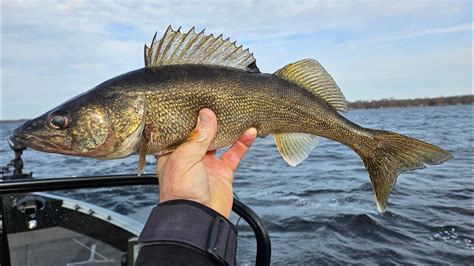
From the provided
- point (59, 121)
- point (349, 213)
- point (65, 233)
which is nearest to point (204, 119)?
point (59, 121)

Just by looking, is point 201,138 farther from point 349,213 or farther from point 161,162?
point 349,213

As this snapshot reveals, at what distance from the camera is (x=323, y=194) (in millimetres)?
12711

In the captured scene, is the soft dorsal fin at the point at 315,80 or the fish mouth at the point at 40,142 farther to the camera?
the soft dorsal fin at the point at 315,80

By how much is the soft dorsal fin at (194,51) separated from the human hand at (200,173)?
43 centimetres

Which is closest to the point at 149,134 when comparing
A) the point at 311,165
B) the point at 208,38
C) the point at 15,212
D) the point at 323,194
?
the point at 208,38

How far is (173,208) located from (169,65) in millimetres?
1185

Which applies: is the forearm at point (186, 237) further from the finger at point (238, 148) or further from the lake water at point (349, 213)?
the lake water at point (349, 213)

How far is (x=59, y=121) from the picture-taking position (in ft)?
8.95

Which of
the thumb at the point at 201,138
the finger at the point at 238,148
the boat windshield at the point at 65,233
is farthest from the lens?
the boat windshield at the point at 65,233

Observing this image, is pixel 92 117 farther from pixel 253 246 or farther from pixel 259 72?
pixel 253 246

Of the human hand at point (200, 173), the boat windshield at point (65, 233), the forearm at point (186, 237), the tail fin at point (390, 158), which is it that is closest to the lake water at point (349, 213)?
the boat windshield at point (65, 233)

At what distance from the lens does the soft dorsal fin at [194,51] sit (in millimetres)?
2938

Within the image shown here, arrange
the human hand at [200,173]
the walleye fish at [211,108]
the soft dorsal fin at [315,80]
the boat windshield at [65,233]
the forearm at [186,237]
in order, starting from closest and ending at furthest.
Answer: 1. the forearm at [186,237]
2. the human hand at [200,173]
3. the walleye fish at [211,108]
4. the soft dorsal fin at [315,80]
5. the boat windshield at [65,233]

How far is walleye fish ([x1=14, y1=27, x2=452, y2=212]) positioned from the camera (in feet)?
9.11
